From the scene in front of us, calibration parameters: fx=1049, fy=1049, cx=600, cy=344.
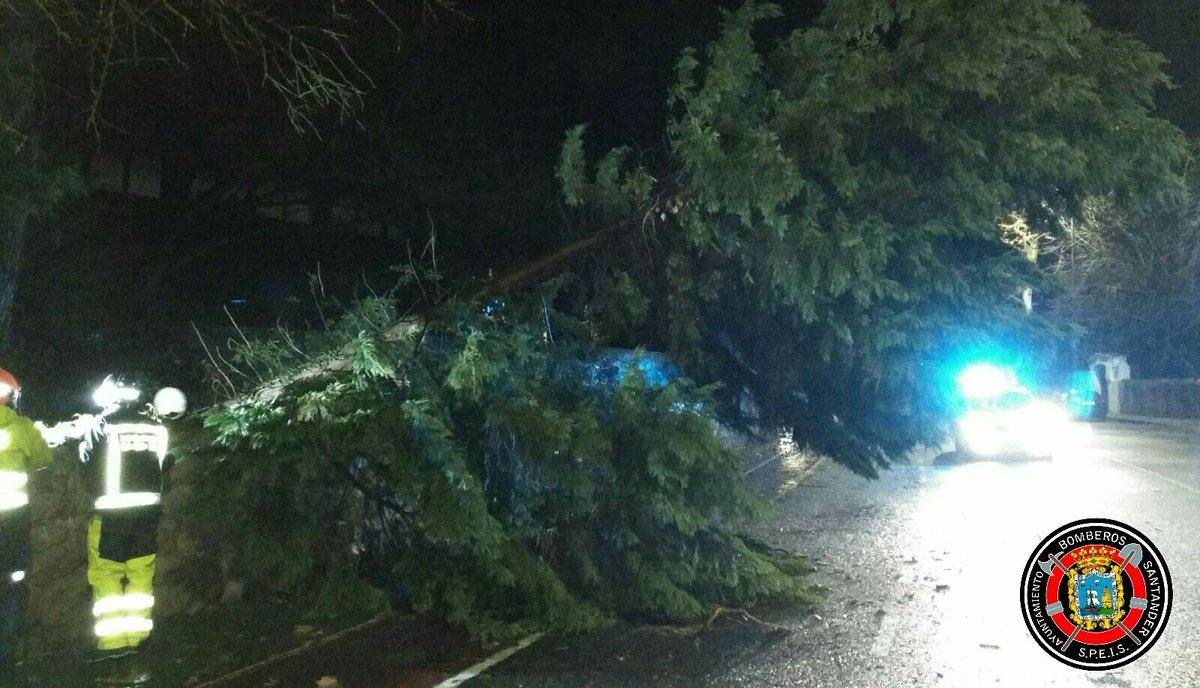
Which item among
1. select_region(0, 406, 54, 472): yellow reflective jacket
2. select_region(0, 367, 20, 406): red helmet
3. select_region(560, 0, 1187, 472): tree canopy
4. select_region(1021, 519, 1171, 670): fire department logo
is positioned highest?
select_region(560, 0, 1187, 472): tree canopy

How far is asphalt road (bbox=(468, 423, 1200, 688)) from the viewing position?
601 centimetres

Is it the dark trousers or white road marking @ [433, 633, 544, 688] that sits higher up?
the dark trousers

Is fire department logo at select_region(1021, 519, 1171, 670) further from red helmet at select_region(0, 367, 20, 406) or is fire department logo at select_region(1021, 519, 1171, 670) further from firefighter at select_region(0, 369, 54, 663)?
red helmet at select_region(0, 367, 20, 406)

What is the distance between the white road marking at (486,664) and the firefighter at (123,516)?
1762mm

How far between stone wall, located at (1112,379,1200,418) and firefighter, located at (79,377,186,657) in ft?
124

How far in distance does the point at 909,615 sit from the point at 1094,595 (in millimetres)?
1774

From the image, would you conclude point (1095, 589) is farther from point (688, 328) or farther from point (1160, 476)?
point (1160, 476)

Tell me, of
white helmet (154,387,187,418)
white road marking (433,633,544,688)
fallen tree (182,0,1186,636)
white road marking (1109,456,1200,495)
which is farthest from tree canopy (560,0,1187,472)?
white road marking (1109,456,1200,495)

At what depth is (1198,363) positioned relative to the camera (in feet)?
143

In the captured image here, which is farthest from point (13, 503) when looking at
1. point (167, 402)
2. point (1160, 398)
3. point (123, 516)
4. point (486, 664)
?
point (1160, 398)

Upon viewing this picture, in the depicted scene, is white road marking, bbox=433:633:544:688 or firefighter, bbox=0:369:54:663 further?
white road marking, bbox=433:633:544:688

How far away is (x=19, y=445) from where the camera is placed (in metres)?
5.57

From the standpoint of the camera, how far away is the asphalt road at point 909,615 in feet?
19.7

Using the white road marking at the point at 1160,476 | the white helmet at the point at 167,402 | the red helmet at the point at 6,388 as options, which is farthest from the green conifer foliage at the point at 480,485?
the white road marking at the point at 1160,476
